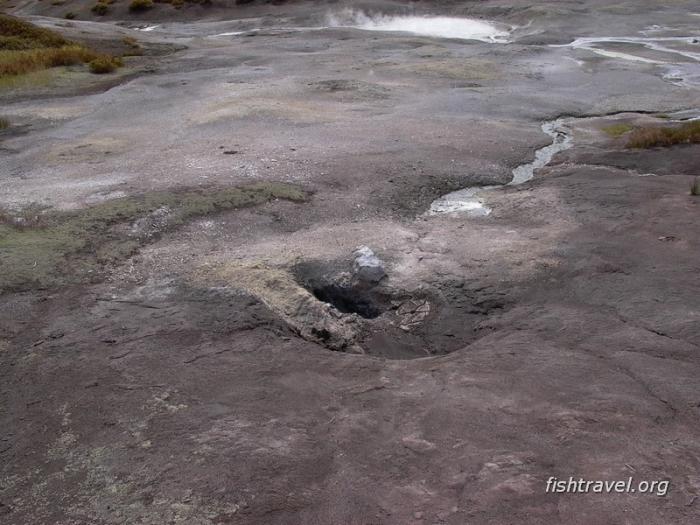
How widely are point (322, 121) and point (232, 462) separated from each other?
9861mm

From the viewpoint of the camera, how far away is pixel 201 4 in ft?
131

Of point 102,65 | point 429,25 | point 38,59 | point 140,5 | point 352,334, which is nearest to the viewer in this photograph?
point 352,334

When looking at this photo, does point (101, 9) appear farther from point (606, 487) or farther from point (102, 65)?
point (606, 487)

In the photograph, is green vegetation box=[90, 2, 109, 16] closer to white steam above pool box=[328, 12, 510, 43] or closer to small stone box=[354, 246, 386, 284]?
white steam above pool box=[328, 12, 510, 43]

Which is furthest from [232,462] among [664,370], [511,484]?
[664,370]

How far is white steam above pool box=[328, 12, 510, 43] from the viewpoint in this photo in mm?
29000

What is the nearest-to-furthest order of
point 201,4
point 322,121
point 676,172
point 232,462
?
point 232,462
point 676,172
point 322,121
point 201,4

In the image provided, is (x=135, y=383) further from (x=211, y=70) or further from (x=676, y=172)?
(x=211, y=70)

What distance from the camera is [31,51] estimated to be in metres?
21.6

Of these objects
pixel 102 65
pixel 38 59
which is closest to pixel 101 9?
pixel 38 59

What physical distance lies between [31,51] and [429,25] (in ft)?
59.1

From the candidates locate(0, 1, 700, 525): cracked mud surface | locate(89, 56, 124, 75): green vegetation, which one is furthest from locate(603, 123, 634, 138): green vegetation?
locate(89, 56, 124, 75): green vegetation

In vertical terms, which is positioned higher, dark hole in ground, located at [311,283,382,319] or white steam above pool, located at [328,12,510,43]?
white steam above pool, located at [328,12,510,43]

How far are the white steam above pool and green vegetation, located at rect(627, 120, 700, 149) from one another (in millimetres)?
16574
